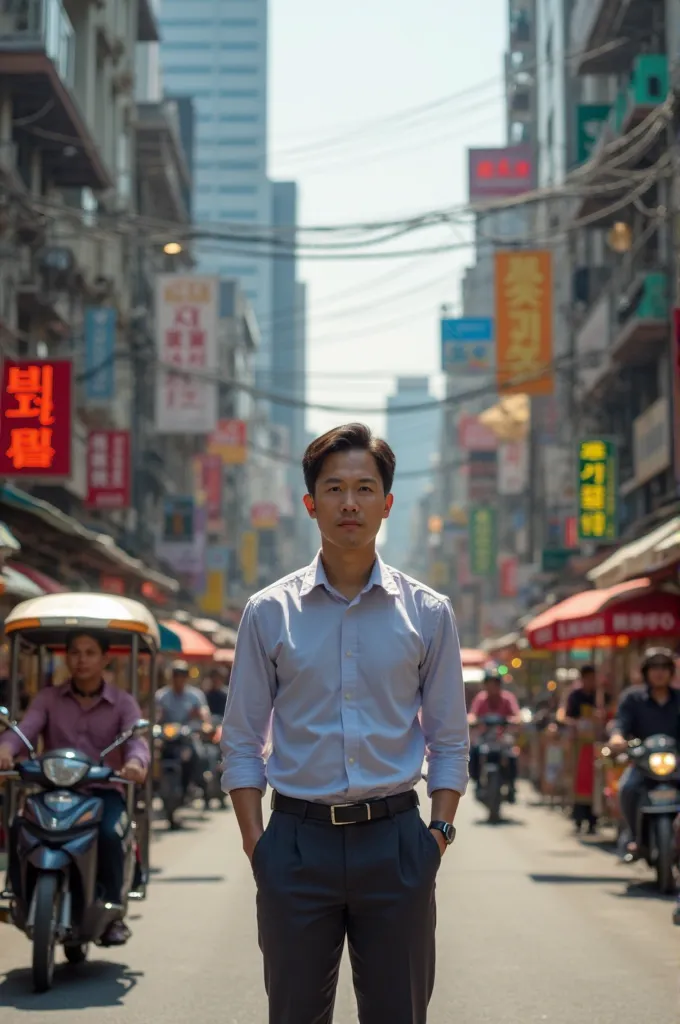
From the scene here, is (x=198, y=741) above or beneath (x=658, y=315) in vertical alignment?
beneath

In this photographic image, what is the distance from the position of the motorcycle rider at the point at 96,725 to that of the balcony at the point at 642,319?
80.6ft

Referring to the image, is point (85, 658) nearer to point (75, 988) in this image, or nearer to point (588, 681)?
point (75, 988)

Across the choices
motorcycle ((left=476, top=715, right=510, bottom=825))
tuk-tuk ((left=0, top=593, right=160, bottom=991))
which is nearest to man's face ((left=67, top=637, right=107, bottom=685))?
tuk-tuk ((left=0, top=593, right=160, bottom=991))

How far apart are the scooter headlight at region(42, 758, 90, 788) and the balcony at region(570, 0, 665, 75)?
30706 millimetres

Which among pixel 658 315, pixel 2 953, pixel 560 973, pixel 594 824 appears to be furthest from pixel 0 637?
pixel 658 315

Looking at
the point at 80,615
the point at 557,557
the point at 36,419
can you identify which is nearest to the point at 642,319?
the point at 36,419

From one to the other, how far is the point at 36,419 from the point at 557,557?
2591cm

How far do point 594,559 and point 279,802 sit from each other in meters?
38.1

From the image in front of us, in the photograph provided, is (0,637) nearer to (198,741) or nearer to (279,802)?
(198,741)

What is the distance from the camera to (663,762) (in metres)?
13.0

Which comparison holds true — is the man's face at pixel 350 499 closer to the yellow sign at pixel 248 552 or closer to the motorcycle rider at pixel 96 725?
the motorcycle rider at pixel 96 725

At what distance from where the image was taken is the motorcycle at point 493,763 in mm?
21969

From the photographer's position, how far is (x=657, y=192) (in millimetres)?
36062

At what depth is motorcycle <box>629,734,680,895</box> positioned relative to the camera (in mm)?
12953
